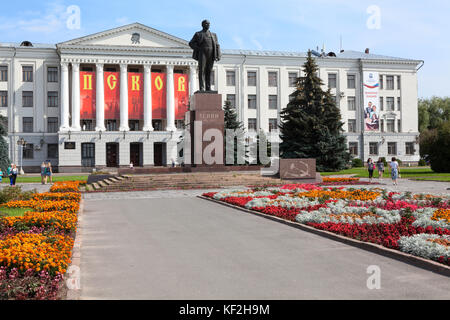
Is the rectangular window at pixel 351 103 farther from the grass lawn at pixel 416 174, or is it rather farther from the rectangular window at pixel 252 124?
the grass lawn at pixel 416 174

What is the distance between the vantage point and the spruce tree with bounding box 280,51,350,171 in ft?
117

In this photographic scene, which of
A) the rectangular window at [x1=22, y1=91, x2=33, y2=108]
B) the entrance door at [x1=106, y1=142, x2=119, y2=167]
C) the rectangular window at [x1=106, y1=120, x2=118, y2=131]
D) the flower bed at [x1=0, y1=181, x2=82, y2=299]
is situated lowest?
the flower bed at [x1=0, y1=181, x2=82, y2=299]

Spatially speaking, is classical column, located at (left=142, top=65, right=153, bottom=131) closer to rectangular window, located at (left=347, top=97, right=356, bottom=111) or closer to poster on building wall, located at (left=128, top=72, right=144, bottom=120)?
poster on building wall, located at (left=128, top=72, right=144, bottom=120)

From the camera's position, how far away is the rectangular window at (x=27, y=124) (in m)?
50.1

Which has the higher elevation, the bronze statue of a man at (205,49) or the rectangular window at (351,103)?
the rectangular window at (351,103)

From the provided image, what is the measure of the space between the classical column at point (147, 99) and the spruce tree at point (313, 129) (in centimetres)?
1896

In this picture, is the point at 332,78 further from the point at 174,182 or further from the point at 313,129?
the point at 174,182

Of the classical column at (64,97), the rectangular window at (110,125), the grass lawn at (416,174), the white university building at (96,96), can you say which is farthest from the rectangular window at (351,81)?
the classical column at (64,97)

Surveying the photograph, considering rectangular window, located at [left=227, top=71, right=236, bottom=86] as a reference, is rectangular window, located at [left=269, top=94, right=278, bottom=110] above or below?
below

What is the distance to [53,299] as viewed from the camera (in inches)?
177

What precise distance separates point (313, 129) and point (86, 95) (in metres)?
26.5

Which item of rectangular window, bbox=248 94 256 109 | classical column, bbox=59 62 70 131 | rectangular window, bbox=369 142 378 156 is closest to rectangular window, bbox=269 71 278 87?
rectangular window, bbox=248 94 256 109

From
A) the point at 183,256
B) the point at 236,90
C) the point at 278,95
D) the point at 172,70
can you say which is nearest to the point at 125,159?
the point at 172,70

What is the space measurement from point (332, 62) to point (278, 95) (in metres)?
8.76
